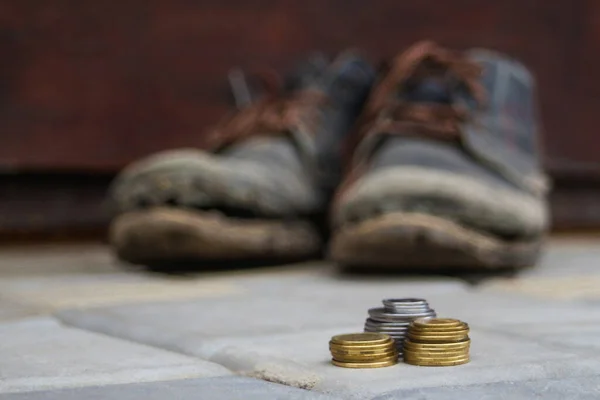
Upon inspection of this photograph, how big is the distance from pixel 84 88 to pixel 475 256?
1.35 meters

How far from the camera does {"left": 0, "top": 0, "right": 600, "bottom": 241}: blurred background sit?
7.60 ft

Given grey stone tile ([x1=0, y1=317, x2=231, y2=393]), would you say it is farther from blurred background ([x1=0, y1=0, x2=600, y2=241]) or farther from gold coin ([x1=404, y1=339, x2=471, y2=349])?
blurred background ([x1=0, y1=0, x2=600, y2=241])

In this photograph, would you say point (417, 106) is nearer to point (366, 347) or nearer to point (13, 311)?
point (13, 311)

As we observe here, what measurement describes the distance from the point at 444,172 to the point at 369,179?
11cm

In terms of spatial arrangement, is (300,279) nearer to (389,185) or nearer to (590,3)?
(389,185)

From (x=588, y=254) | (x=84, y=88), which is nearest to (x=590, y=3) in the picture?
(x=588, y=254)

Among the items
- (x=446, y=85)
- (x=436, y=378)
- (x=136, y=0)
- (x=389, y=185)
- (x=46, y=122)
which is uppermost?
(x=136, y=0)

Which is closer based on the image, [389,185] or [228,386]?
[228,386]

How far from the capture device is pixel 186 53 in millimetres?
2508

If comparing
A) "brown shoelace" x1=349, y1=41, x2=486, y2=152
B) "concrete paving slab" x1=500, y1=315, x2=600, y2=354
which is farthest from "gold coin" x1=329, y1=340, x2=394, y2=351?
"brown shoelace" x1=349, y1=41, x2=486, y2=152

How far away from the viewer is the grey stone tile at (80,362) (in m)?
0.65

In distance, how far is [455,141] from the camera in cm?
154

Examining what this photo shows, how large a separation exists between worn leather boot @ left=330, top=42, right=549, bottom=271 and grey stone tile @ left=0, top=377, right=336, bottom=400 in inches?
27.2

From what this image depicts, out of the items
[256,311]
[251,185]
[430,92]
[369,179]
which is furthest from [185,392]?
[430,92]
